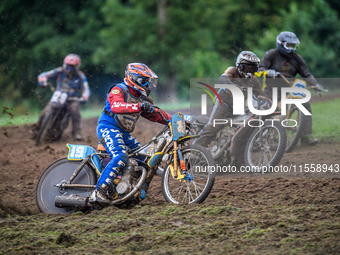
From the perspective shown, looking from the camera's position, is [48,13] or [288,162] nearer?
[288,162]

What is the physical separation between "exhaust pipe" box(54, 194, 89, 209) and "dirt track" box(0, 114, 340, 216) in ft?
1.71

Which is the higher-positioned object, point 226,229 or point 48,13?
point 48,13

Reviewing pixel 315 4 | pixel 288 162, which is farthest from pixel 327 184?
pixel 315 4

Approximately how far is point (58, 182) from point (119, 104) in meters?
1.49

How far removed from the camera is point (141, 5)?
32375 millimetres

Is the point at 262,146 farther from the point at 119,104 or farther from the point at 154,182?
the point at 119,104

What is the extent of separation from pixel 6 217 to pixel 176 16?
26216 mm

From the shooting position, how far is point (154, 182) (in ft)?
30.3

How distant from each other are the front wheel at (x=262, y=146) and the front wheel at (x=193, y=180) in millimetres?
2241

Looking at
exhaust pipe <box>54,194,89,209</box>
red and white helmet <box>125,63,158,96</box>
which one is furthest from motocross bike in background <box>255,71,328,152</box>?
exhaust pipe <box>54,194,89,209</box>

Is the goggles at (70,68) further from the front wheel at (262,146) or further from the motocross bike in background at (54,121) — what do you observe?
the front wheel at (262,146)

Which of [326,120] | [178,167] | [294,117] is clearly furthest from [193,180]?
[326,120]

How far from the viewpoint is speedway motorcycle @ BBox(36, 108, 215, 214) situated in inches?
281

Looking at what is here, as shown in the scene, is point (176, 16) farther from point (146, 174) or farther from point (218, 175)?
point (146, 174)
